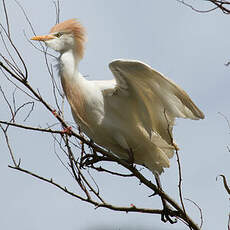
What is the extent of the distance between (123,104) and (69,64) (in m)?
0.58

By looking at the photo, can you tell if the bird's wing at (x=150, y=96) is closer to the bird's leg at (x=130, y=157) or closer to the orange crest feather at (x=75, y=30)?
the bird's leg at (x=130, y=157)

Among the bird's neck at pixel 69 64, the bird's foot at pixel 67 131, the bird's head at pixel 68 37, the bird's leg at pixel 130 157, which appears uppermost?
the bird's head at pixel 68 37

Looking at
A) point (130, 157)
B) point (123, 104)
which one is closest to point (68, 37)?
point (123, 104)

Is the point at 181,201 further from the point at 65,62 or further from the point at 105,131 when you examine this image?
the point at 65,62

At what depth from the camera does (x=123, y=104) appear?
4.26 metres

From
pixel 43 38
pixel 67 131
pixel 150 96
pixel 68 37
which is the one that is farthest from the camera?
pixel 68 37

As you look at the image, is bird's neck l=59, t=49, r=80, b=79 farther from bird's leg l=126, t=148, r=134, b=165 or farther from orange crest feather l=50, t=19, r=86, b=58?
bird's leg l=126, t=148, r=134, b=165

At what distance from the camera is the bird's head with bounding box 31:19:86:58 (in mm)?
4444

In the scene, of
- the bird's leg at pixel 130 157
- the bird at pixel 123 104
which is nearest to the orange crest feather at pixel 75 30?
the bird at pixel 123 104

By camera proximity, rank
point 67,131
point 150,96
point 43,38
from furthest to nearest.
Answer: point 43,38, point 150,96, point 67,131

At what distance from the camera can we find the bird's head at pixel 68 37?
4444mm

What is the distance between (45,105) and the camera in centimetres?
323

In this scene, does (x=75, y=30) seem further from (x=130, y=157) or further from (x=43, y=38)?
(x=130, y=157)

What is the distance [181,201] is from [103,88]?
4.77ft
